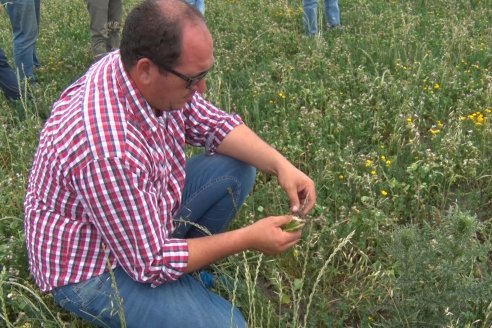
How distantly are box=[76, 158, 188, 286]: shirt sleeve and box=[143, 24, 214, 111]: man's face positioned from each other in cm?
30

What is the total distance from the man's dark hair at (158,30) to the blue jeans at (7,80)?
131 inches

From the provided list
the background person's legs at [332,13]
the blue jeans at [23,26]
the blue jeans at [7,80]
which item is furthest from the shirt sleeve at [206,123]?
the background person's legs at [332,13]

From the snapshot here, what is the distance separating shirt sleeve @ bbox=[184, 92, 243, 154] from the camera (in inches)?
113

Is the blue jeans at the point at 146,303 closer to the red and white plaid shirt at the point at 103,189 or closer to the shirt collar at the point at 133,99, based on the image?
the red and white plaid shirt at the point at 103,189

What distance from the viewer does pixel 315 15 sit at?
621cm

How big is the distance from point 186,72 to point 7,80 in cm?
351

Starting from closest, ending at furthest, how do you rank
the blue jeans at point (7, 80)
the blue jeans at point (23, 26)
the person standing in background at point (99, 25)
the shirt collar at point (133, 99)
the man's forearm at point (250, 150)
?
the shirt collar at point (133, 99) < the man's forearm at point (250, 150) < the blue jeans at point (7, 80) < the blue jeans at point (23, 26) < the person standing in background at point (99, 25)

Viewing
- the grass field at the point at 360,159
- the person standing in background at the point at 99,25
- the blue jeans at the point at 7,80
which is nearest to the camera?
the grass field at the point at 360,159

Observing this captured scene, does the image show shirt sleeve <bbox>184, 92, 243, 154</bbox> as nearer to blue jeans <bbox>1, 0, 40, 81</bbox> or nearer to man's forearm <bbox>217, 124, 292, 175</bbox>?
man's forearm <bbox>217, 124, 292, 175</bbox>

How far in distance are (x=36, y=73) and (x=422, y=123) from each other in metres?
3.77

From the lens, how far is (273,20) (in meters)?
6.86

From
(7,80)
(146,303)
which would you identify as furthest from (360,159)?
(7,80)

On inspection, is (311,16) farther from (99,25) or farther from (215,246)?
(215,246)

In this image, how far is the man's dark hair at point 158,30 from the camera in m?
2.05
